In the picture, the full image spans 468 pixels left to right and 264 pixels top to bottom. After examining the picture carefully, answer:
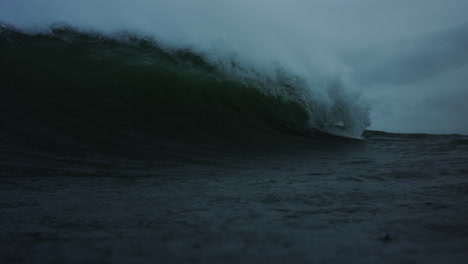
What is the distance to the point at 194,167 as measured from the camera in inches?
150

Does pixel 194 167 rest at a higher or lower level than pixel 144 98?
lower

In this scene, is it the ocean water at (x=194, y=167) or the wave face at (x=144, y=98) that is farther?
the wave face at (x=144, y=98)

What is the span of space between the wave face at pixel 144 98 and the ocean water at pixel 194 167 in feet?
0.11

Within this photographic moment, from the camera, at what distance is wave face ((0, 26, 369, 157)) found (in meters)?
4.96

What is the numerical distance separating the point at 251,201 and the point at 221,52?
21.4ft

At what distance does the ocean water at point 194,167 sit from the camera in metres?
1.44

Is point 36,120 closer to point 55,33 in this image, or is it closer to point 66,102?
point 66,102

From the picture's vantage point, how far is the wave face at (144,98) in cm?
496

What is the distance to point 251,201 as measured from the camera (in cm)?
225

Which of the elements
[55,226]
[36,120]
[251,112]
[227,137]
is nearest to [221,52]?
[251,112]

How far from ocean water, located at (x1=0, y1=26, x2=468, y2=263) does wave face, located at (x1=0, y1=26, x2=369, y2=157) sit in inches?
1.3

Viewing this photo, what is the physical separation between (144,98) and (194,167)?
9.46 ft

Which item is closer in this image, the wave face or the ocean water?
the ocean water

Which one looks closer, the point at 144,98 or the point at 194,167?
the point at 194,167
